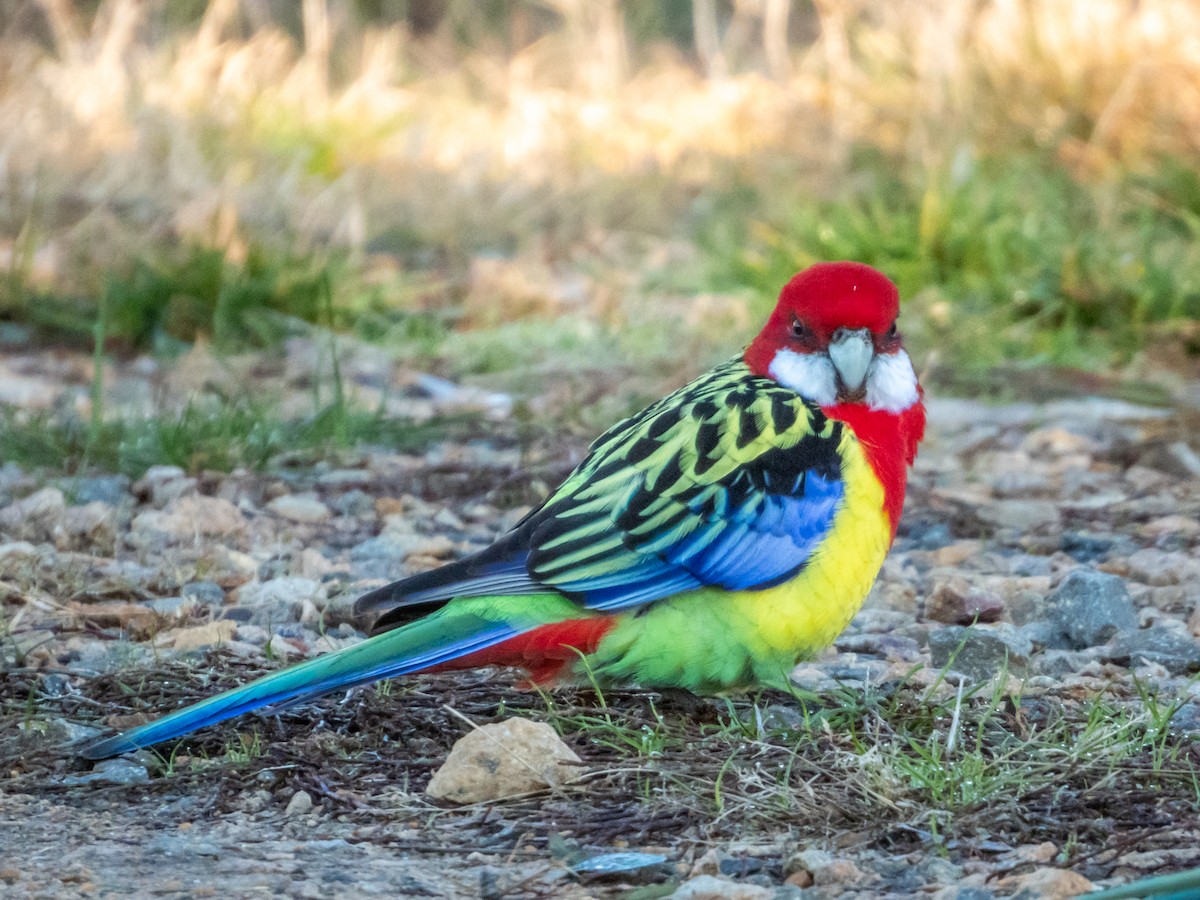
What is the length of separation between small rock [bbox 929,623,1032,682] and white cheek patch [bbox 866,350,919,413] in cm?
42

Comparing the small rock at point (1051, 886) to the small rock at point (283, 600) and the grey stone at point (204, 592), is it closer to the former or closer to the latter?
the small rock at point (283, 600)

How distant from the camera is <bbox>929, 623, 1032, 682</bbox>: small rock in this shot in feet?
9.75

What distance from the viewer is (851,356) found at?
2.92 m

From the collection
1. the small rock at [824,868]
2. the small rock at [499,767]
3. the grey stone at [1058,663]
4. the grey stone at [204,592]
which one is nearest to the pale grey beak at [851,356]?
the grey stone at [1058,663]

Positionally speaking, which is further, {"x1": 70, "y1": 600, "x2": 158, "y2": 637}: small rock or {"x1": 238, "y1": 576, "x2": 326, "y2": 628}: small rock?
{"x1": 238, "y1": 576, "x2": 326, "y2": 628}: small rock

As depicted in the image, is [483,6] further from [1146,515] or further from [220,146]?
[1146,515]

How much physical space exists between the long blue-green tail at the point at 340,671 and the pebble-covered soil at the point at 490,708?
0.09 metres

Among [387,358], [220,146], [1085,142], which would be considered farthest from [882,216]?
[220,146]

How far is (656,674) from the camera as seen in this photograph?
2.68 metres

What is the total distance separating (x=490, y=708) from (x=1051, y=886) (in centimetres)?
111

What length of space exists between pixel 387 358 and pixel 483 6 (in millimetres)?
9513

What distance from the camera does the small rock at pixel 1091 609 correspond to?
10.4 ft

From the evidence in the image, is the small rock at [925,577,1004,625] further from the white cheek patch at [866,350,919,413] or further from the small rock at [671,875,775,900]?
the small rock at [671,875,775,900]

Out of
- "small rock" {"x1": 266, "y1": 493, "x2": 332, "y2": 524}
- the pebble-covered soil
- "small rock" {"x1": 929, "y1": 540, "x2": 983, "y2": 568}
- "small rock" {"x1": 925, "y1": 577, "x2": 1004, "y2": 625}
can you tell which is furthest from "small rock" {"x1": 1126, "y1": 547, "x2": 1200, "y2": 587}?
"small rock" {"x1": 266, "y1": 493, "x2": 332, "y2": 524}
